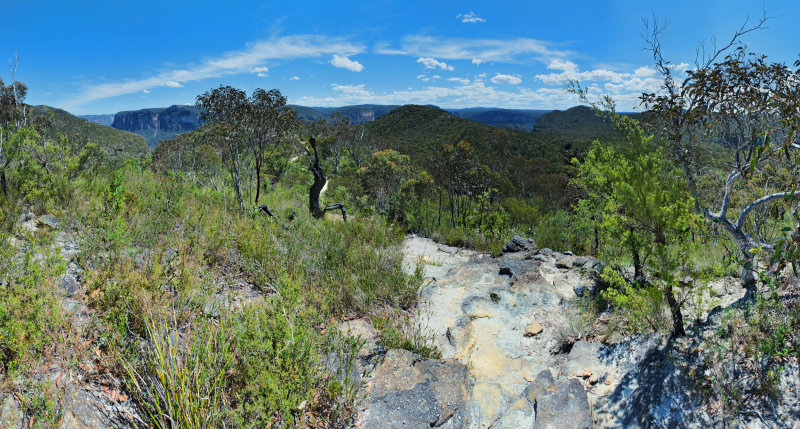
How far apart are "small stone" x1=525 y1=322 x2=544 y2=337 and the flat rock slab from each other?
4.45ft

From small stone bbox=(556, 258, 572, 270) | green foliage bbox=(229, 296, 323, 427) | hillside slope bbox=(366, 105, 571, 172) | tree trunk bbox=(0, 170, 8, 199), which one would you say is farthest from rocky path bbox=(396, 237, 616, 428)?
hillside slope bbox=(366, 105, 571, 172)

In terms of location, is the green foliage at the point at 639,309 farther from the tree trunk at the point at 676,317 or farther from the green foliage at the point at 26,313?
the green foliage at the point at 26,313

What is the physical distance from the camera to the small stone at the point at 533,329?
4.45m

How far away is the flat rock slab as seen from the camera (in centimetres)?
288

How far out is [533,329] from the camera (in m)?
4.49

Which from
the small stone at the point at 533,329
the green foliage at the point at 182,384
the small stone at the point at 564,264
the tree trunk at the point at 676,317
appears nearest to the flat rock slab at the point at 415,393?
the green foliage at the point at 182,384

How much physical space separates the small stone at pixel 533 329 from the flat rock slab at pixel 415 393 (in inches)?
53.4

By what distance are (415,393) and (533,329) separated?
80.3 inches

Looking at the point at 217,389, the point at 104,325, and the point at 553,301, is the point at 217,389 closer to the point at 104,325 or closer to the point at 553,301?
the point at 104,325

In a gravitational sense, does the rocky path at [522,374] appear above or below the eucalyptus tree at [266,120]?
below

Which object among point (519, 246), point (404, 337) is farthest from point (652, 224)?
point (519, 246)

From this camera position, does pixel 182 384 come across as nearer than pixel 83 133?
Yes

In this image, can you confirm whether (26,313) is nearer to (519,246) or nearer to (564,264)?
(564,264)

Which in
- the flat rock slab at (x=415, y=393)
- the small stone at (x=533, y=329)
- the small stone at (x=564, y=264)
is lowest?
the small stone at (x=533, y=329)
